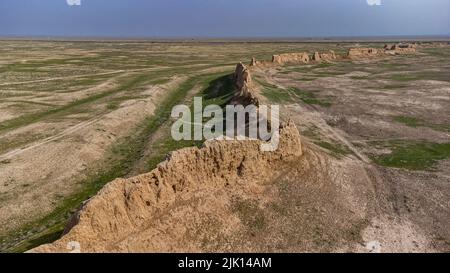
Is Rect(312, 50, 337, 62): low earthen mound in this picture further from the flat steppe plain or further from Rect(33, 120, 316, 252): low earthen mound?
Rect(33, 120, 316, 252): low earthen mound

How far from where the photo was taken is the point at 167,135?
4894 cm

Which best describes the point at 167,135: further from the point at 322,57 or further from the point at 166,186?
the point at 322,57

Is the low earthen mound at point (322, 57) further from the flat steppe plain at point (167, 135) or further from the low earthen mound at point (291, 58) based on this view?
the flat steppe plain at point (167, 135)

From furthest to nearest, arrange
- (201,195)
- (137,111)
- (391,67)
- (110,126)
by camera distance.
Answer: (391,67) → (137,111) → (110,126) → (201,195)

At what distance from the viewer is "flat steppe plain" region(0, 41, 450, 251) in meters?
29.8

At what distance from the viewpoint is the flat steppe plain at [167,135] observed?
97.7 feet

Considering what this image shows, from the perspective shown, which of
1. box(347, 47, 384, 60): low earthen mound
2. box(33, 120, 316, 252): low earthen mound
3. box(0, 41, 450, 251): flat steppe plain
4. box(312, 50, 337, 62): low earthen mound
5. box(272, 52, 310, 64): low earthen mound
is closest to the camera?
box(33, 120, 316, 252): low earthen mound

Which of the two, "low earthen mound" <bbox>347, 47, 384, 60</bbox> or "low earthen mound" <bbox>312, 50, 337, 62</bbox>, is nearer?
"low earthen mound" <bbox>312, 50, 337, 62</bbox>

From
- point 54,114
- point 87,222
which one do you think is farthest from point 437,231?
point 54,114

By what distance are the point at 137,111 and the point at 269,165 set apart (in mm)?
32940

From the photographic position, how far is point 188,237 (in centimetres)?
2375

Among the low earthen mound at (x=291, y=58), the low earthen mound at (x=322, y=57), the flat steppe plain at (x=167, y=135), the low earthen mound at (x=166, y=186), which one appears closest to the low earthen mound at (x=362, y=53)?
the low earthen mound at (x=322, y=57)

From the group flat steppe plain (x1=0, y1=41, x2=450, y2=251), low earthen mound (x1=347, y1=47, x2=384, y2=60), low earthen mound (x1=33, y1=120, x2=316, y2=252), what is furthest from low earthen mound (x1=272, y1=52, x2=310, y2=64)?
low earthen mound (x1=33, y1=120, x2=316, y2=252)

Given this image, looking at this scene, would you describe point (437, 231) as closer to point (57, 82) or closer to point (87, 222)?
point (87, 222)
